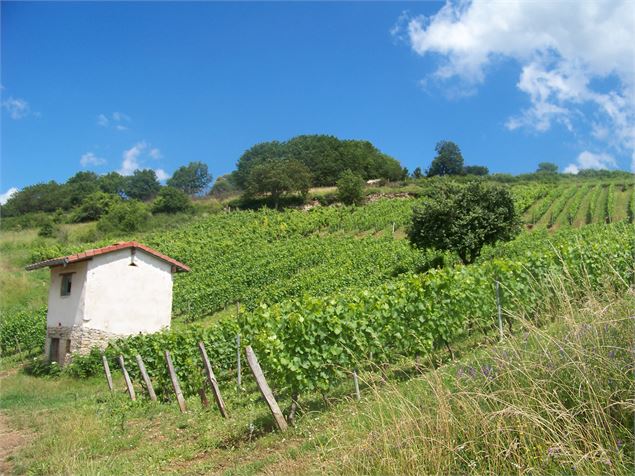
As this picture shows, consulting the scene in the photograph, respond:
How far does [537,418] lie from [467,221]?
20.6m

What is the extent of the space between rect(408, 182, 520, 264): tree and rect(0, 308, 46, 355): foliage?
19265mm

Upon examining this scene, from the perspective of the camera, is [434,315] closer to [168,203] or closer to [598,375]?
[598,375]

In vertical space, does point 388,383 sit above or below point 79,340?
above

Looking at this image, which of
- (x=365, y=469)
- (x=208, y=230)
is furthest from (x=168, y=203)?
(x=365, y=469)

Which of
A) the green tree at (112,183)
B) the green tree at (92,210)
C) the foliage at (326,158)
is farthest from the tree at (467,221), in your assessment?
the green tree at (112,183)

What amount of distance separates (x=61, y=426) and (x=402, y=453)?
767 centimetres

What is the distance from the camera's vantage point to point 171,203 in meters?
64.1

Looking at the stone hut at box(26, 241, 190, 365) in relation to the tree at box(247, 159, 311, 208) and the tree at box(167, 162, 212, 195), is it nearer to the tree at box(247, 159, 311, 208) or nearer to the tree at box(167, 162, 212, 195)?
the tree at box(247, 159, 311, 208)

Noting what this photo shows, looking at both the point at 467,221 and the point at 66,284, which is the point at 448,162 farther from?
the point at 66,284

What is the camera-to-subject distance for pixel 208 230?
1924 inches

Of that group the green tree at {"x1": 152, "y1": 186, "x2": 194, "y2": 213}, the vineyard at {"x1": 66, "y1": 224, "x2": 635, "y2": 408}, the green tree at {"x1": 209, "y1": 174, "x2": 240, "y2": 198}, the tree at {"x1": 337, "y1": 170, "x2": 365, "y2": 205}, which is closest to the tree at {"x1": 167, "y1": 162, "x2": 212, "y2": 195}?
the green tree at {"x1": 209, "y1": 174, "x2": 240, "y2": 198}

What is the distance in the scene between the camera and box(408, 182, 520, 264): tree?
22547 mm

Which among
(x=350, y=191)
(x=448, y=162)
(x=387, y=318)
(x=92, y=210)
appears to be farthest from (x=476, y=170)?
(x=387, y=318)

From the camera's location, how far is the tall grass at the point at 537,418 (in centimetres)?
276
